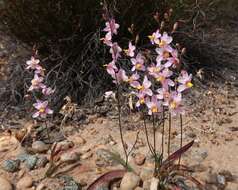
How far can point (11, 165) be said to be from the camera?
3.12 meters

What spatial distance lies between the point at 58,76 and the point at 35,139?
63 cm

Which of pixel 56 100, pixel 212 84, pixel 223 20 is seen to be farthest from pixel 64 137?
pixel 223 20

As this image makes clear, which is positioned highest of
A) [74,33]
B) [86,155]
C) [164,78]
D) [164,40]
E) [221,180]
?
[74,33]

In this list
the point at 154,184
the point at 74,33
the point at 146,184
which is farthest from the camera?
the point at 74,33

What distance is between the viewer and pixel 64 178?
117 inches

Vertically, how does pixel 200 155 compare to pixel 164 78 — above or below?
below

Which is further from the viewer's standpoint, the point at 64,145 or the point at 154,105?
the point at 64,145

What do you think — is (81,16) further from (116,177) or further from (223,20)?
(223,20)

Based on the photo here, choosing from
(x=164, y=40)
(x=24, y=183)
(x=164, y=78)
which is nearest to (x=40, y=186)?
Answer: (x=24, y=183)

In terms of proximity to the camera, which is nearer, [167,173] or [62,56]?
[167,173]

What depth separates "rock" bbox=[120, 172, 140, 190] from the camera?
111 inches

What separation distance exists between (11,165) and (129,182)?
726 mm

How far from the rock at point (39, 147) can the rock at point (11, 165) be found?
170 mm

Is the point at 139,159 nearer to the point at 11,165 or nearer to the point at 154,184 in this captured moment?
the point at 154,184
